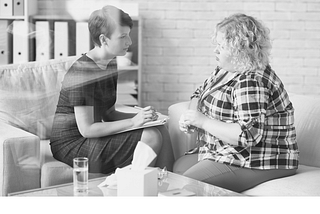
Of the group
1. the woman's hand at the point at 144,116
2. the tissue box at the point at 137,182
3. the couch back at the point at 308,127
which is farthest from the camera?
the couch back at the point at 308,127

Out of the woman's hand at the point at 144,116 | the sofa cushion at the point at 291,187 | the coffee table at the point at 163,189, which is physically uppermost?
the woman's hand at the point at 144,116

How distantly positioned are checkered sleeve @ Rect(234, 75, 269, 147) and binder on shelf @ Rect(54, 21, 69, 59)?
65cm

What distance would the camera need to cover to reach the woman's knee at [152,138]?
2.04 metres

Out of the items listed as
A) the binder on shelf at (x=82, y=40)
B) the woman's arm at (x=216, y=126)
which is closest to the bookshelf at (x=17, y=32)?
the binder on shelf at (x=82, y=40)

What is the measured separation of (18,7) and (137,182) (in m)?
0.82

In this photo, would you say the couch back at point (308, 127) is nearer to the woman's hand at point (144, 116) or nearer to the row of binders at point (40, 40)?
the woman's hand at point (144, 116)

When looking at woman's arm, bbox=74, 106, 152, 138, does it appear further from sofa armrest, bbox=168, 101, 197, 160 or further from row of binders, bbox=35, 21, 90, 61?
row of binders, bbox=35, 21, 90, 61

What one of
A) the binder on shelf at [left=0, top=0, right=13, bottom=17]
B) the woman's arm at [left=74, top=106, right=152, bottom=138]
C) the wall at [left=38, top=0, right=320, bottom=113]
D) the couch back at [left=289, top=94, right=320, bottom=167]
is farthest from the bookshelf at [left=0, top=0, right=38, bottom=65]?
the couch back at [left=289, top=94, right=320, bottom=167]

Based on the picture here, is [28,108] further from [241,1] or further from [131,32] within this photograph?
[241,1]

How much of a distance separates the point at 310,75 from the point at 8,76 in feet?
3.90

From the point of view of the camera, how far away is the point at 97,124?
199 cm

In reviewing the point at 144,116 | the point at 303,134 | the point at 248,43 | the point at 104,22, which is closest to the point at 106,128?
the point at 144,116

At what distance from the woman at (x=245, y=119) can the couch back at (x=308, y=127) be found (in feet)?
0.72
